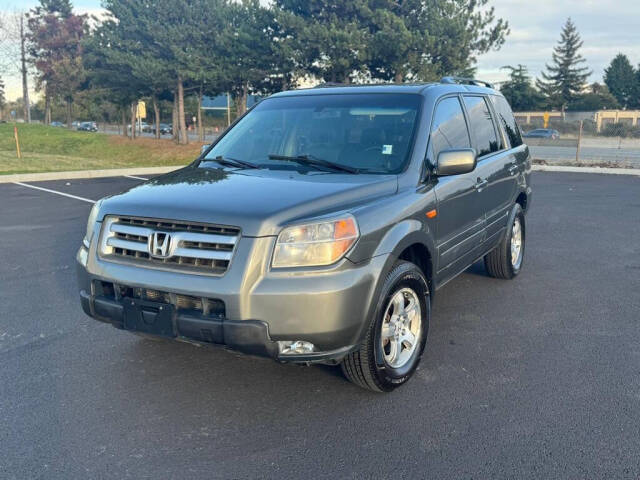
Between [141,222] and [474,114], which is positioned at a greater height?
[474,114]

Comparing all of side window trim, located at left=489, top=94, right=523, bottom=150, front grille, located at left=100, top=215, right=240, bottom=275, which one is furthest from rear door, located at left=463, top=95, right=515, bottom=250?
front grille, located at left=100, top=215, right=240, bottom=275

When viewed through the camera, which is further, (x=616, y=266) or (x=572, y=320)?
(x=616, y=266)

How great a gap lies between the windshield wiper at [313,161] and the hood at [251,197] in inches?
5.7

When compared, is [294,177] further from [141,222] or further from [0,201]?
[0,201]

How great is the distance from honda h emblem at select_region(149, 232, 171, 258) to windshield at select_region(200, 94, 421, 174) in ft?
3.71

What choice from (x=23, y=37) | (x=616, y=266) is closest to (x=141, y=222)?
(x=616, y=266)

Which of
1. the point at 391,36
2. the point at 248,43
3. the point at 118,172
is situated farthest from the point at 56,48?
the point at 118,172

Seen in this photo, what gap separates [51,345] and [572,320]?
4.21m

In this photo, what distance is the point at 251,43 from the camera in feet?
102

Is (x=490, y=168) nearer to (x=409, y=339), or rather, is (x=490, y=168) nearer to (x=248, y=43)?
(x=409, y=339)

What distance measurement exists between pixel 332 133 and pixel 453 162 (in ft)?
3.06

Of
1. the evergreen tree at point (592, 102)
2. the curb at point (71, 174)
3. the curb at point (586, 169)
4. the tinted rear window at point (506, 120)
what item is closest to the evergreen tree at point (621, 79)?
the evergreen tree at point (592, 102)

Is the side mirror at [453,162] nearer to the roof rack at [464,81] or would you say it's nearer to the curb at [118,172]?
the roof rack at [464,81]

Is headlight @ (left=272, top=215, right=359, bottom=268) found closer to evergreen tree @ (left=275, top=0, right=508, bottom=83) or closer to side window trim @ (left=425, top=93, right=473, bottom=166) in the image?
side window trim @ (left=425, top=93, right=473, bottom=166)
